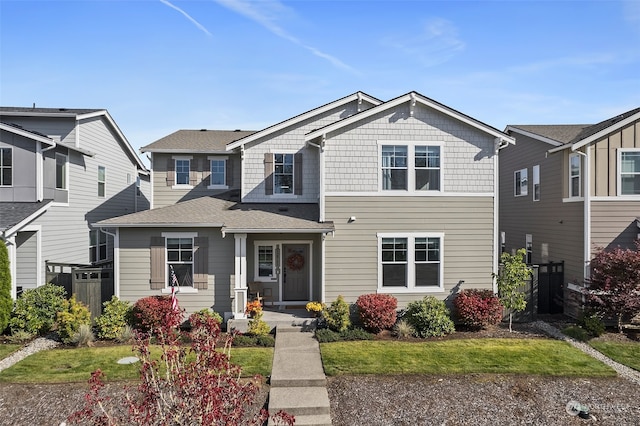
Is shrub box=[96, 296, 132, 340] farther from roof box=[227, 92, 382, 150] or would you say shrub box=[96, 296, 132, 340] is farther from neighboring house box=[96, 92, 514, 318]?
roof box=[227, 92, 382, 150]

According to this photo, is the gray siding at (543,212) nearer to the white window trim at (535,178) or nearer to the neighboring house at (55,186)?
the white window trim at (535,178)

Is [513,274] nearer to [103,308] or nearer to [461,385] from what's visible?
[461,385]

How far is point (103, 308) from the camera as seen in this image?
12.7 m

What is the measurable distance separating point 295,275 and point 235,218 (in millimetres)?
3031

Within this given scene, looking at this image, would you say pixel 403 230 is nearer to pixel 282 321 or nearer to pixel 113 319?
pixel 282 321

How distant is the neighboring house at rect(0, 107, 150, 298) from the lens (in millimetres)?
13266

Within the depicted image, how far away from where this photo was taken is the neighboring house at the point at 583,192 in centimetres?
1303

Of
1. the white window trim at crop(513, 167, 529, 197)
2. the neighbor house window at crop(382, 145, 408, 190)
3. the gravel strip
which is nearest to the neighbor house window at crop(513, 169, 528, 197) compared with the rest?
the white window trim at crop(513, 167, 529, 197)

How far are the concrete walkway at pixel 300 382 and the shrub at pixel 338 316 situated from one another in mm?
783

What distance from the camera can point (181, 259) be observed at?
41.6ft

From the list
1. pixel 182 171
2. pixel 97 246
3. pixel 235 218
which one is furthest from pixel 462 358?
pixel 97 246

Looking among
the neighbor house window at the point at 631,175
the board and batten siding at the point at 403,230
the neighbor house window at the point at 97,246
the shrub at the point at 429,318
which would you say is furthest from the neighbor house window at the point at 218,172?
the neighbor house window at the point at 631,175

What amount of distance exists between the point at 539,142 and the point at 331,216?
10.0 m

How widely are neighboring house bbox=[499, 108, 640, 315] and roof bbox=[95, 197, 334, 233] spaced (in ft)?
27.4
